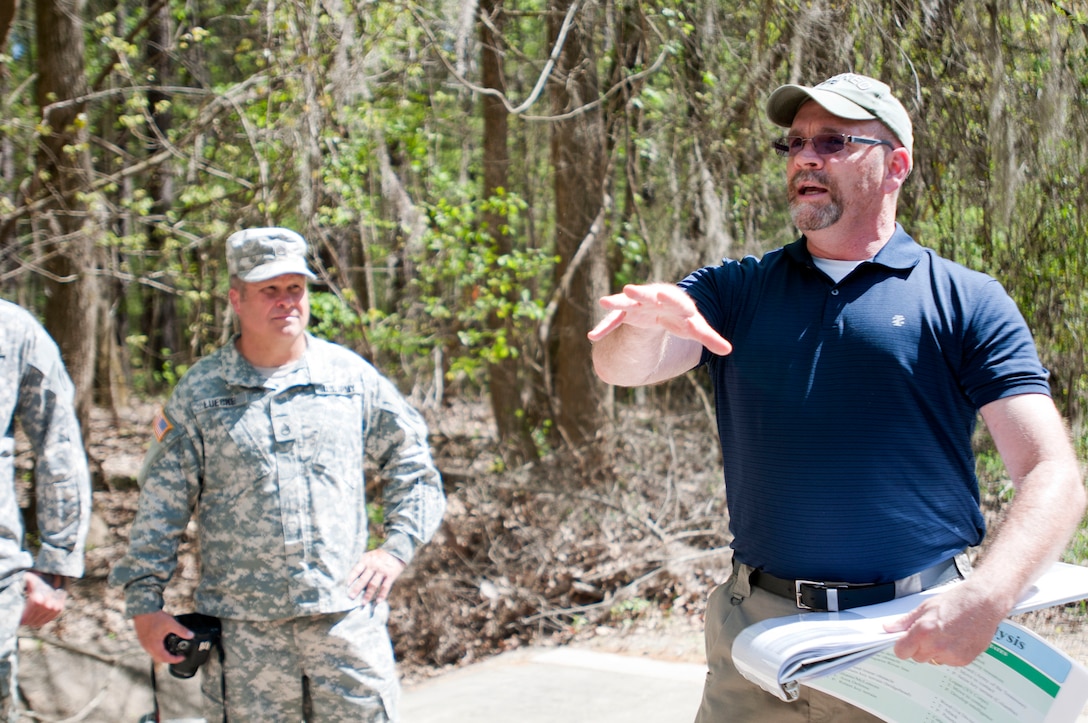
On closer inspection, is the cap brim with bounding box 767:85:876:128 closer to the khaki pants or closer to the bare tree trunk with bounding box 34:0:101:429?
the khaki pants

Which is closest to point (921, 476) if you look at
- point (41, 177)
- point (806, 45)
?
point (806, 45)

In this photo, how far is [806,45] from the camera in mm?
4984

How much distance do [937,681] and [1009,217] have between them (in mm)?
2896

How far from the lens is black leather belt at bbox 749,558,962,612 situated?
2115 mm

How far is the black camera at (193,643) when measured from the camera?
3.01 metres

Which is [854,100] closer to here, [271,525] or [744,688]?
[744,688]

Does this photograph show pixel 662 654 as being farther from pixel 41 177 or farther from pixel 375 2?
pixel 41 177

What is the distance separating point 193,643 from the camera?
3.03 metres

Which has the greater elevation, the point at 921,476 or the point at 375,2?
the point at 375,2

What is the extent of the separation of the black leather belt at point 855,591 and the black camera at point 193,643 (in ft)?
6.09

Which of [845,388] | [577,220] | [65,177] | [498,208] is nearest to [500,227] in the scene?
[498,208]

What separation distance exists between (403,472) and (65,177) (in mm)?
5685

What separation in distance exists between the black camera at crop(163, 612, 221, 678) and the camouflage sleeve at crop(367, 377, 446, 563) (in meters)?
0.62

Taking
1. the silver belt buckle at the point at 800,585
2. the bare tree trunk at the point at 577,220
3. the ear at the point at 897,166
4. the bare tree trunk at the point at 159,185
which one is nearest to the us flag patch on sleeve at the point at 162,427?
the silver belt buckle at the point at 800,585
